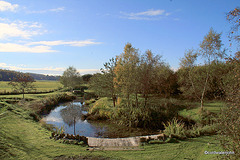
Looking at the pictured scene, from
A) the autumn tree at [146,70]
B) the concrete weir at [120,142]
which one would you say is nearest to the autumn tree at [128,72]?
the autumn tree at [146,70]

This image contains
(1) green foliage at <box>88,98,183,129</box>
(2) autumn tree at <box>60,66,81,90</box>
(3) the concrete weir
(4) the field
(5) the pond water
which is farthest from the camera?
(2) autumn tree at <box>60,66,81,90</box>

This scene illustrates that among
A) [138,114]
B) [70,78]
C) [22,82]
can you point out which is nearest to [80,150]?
[138,114]

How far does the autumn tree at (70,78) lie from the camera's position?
1784 inches

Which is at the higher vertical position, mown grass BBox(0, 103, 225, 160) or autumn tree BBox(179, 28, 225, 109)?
autumn tree BBox(179, 28, 225, 109)

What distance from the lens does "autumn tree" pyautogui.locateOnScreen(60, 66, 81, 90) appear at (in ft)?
149

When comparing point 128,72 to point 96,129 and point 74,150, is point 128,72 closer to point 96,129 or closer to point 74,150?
point 96,129

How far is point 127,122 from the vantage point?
14258mm

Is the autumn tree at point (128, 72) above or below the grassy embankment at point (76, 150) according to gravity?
above

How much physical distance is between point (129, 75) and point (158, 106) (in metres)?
4.51

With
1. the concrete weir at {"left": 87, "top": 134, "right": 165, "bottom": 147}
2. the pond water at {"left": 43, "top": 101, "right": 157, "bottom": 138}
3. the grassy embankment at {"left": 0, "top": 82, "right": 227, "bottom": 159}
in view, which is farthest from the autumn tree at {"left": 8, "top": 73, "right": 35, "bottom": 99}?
the concrete weir at {"left": 87, "top": 134, "right": 165, "bottom": 147}

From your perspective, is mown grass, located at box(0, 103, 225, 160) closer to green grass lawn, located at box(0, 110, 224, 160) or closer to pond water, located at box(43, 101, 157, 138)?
green grass lawn, located at box(0, 110, 224, 160)

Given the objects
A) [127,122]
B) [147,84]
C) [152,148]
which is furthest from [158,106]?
[152,148]

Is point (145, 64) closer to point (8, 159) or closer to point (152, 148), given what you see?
A: point (152, 148)

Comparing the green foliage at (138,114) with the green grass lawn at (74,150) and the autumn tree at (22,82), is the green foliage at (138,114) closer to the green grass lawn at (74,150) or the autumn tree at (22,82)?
the green grass lawn at (74,150)
